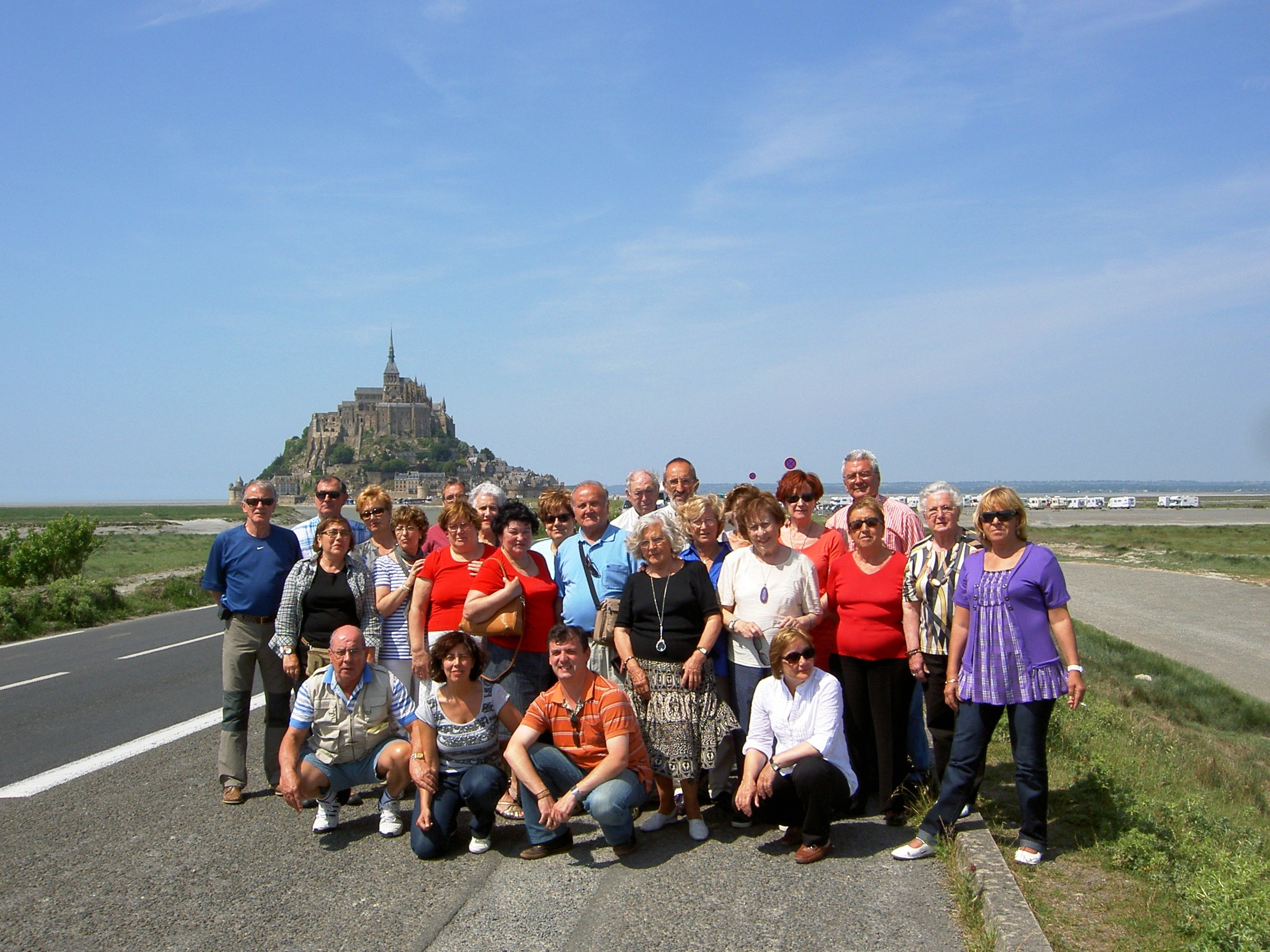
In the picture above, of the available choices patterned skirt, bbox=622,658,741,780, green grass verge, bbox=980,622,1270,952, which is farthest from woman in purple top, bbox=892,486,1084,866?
patterned skirt, bbox=622,658,741,780

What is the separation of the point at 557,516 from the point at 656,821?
78.3 inches

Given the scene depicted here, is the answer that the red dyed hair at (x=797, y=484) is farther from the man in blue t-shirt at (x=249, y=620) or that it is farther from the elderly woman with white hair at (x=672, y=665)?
the man in blue t-shirt at (x=249, y=620)

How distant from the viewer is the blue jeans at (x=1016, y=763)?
4777 mm

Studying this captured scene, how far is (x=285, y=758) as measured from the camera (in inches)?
204

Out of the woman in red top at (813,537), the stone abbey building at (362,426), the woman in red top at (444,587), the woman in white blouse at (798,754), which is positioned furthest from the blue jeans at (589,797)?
the stone abbey building at (362,426)

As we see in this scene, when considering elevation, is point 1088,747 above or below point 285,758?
below

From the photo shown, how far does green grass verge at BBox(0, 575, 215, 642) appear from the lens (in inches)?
614

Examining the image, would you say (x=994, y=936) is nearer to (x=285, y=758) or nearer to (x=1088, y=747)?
(x=285, y=758)

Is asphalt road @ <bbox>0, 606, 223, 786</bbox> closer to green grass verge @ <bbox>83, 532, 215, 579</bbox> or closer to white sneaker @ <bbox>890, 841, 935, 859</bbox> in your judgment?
green grass verge @ <bbox>83, 532, 215, 579</bbox>

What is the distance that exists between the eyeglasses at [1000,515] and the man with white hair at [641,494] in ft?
7.73

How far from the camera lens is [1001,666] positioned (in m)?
4.79

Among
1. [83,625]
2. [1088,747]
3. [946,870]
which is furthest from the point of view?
[83,625]

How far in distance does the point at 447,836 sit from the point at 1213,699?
1301cm

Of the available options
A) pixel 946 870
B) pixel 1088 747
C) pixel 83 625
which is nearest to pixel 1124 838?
pixel 946 870
